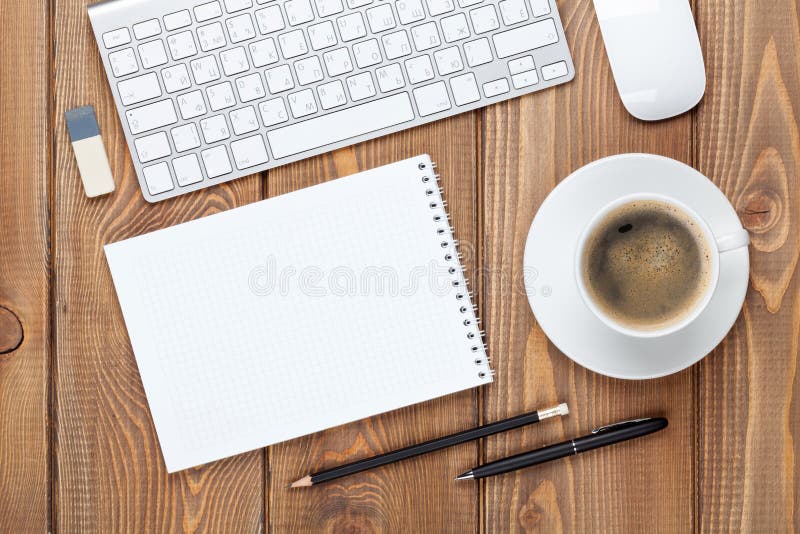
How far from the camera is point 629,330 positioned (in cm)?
57

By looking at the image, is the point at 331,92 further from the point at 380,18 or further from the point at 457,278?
the point at 457,278

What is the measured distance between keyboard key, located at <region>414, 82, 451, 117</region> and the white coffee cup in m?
0.19

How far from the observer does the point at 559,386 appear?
2.20ft

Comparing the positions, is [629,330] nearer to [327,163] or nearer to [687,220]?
[687,220]

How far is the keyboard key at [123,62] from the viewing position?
2.15ft

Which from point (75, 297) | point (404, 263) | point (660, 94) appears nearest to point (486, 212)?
point (404, 263)

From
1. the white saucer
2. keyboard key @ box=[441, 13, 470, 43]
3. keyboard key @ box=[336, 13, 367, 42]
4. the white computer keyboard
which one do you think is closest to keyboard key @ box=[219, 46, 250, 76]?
the white computer keyboard

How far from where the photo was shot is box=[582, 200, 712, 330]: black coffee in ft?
1.89

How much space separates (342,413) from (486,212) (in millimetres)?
252

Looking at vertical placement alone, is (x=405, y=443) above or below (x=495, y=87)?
below

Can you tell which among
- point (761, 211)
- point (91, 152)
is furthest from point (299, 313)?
point (761, 211)

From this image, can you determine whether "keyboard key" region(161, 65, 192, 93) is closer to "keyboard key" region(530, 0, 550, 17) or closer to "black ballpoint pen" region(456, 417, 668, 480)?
"keyboard key" region(530, 0, 550, 17)

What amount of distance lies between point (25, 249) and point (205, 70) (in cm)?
27

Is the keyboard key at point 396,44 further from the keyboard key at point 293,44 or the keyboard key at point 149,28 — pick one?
the keyboard key at point 149,28
